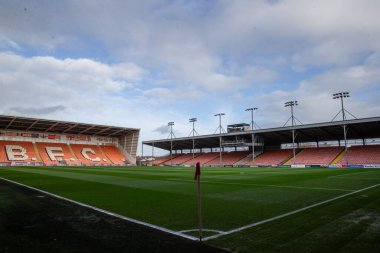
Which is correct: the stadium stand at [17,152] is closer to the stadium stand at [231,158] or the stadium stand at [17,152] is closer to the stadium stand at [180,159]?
the stadium stand at [180,159]

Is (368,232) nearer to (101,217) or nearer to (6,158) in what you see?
(101,217)

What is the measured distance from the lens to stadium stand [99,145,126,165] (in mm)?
80625

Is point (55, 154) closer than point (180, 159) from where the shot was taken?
Yes

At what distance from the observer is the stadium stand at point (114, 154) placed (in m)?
80.6

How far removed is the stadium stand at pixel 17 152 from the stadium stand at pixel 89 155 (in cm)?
1081

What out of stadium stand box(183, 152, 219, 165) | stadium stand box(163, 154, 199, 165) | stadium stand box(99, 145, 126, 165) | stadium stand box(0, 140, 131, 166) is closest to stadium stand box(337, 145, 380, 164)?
stadium stand box(183, 152, 219, 165)

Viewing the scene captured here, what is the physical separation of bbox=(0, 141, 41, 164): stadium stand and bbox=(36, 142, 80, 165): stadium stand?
6.08 ft

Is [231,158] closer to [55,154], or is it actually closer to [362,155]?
[362,155]

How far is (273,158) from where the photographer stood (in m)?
63.9

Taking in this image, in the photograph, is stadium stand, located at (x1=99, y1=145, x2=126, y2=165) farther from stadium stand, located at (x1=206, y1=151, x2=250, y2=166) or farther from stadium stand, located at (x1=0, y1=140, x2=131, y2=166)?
stadium stand, located at (x1=206, y1=151, x2=250, y2=166)

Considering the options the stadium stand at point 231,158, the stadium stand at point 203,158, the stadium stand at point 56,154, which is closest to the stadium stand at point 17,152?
the stadium stand at point 56,154

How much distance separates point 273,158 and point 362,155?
18.0 m

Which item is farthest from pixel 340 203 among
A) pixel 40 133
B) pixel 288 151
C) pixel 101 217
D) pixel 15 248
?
pixel 40 133

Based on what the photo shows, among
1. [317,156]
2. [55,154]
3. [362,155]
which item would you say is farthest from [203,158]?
[362,155]
